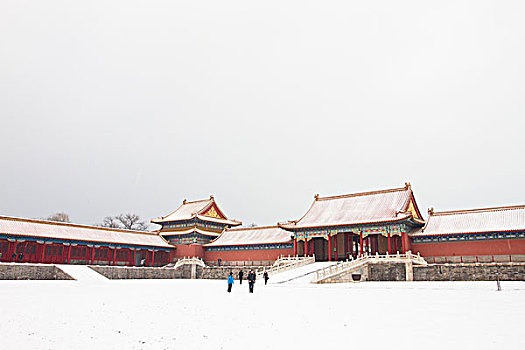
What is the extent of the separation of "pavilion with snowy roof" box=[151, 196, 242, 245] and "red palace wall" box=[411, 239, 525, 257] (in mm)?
24569

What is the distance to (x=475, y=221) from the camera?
35.6 m

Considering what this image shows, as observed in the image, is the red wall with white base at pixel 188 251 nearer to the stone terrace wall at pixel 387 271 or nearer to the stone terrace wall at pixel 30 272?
the stone terrace wall at pixel 30 272

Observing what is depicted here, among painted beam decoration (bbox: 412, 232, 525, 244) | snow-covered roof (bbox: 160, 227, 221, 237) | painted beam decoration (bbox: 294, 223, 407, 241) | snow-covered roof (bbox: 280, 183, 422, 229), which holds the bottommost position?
painted beam decoration (bbox: 412, 232, 525, 244)

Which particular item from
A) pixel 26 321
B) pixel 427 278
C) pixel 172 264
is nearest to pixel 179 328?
pixel 26 321

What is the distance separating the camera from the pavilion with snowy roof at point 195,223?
50.3 metres

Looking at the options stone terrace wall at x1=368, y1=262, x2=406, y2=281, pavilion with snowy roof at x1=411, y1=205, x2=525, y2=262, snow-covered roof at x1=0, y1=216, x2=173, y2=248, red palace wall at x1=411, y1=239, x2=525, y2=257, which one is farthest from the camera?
snow-covered roof at x1=0, y1=216, x2=173, y2=248

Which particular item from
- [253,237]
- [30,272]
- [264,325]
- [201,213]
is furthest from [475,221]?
[30,272]

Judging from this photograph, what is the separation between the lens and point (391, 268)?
107 ft

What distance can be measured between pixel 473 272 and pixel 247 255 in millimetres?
24389

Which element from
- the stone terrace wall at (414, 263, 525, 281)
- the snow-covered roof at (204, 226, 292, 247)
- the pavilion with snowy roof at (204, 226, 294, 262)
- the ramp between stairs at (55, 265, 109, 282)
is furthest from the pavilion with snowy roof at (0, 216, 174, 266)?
the stone terrace wall at (414, 263, 525, 281)

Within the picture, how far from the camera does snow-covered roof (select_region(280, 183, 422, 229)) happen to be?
125 ft

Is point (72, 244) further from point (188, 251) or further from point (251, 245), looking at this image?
point (251, 245)

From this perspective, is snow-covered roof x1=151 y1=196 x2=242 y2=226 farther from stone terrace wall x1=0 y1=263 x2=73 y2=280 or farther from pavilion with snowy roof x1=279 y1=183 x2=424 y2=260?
stone terrace wall x1=0 y1=263 x2=73 y2=280

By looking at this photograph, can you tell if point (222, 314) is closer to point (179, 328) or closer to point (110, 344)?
point (179, 328)
